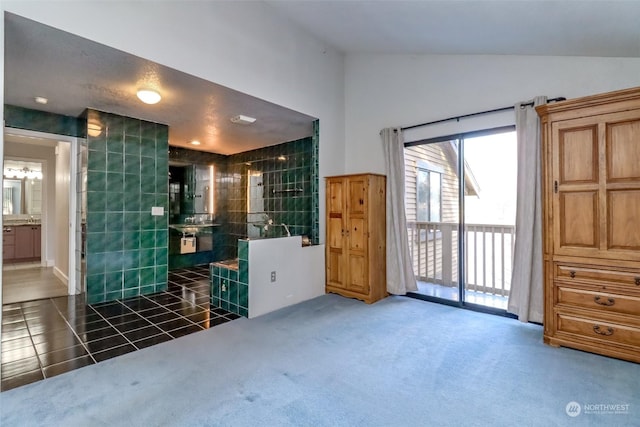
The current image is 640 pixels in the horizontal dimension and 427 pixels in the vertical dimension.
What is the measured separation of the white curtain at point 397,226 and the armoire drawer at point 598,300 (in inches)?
67.6

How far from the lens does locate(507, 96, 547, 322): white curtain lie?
3021 millimetres

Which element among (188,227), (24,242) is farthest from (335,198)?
(24,242)

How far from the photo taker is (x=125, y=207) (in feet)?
13.4

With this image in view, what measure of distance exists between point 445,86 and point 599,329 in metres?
3.02

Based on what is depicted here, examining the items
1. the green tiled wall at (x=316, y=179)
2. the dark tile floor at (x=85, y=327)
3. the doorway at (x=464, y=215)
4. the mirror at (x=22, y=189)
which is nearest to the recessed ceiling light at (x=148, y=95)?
the green tiled wall at (x=316, y=179)

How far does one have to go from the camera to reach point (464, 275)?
375 cm

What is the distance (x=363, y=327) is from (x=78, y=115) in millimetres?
4610

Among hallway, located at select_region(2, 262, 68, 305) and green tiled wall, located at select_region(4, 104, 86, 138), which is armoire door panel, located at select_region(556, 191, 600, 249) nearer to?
green tiled wall, located at select_region(4, 104, 86, 138)

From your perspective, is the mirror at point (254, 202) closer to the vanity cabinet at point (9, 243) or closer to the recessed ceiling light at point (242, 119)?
the recessed ceiling light at point (242, 119)

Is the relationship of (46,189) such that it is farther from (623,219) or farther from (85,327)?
(623,219)

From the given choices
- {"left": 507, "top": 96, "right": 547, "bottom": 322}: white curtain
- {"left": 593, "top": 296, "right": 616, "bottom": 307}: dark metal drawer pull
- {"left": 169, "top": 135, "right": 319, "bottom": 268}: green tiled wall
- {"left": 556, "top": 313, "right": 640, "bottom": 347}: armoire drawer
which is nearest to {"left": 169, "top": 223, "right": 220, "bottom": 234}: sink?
{"left": 169, "top": 135, "right": 319, "bottom": 268}: green tiled wall

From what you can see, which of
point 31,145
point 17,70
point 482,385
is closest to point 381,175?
point 482,385

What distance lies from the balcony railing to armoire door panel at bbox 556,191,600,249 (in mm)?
1388

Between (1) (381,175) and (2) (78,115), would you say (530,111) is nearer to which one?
(1) (381,175)
